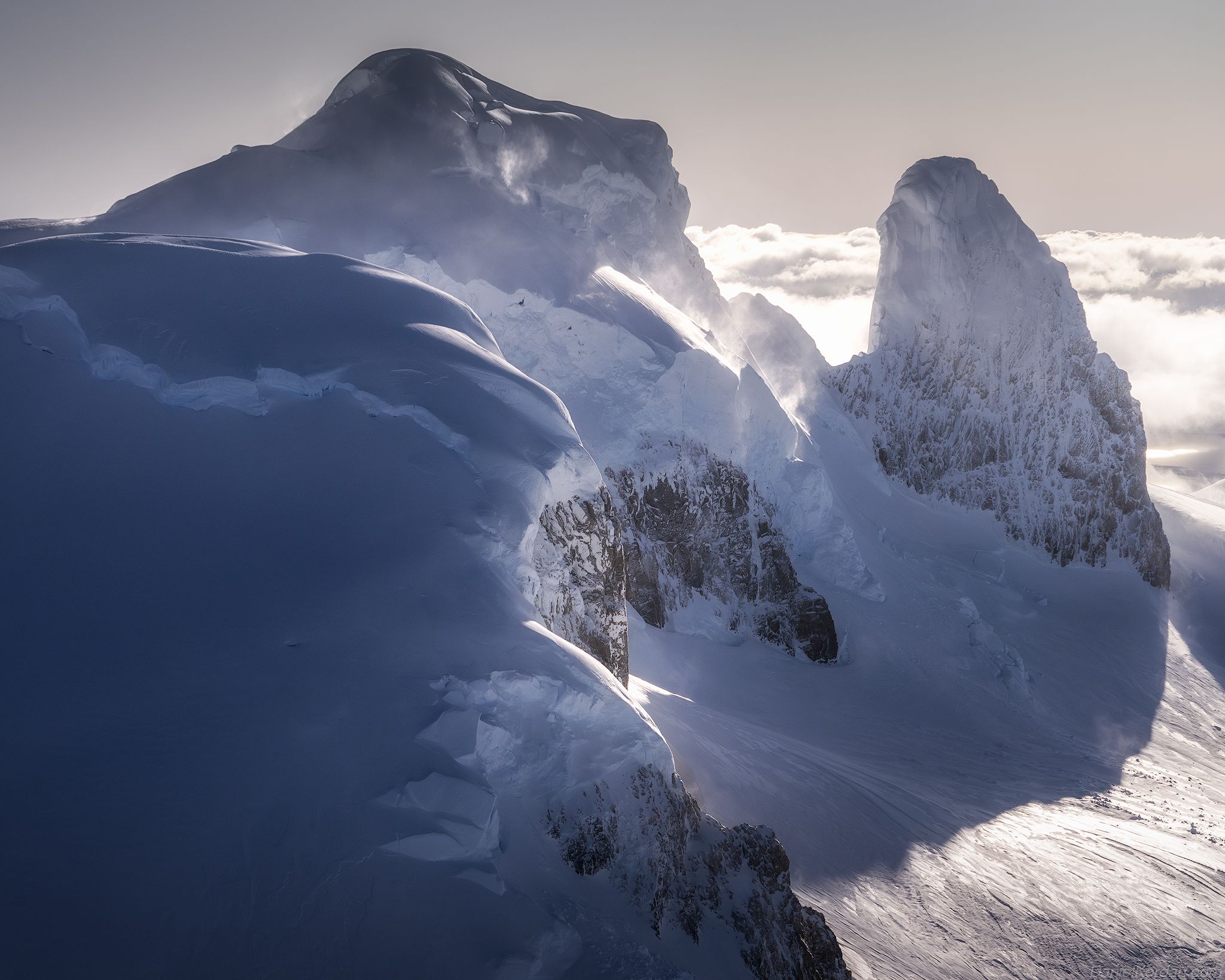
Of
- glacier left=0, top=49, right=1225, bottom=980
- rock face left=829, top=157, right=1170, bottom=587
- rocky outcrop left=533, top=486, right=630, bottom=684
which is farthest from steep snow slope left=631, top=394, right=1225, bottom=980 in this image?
rocky outcrop left=533, top=486, right=630, bottom=684

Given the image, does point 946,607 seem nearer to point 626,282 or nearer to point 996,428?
point 996,428

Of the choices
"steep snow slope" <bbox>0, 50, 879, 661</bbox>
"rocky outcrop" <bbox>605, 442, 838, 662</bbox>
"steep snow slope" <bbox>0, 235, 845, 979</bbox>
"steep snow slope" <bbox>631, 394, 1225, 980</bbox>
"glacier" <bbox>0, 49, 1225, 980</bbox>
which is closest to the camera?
"steep snow slope" <bbox>0, 235, 845, 979</bbox>

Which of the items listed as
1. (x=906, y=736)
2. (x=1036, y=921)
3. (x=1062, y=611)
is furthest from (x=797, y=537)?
(x=1062, y=611)

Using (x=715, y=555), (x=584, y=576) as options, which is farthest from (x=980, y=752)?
(x=584, y=576)

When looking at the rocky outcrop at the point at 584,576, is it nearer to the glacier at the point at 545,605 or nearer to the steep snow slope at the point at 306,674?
the glacier at the point at 545,605

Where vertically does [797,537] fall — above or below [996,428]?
below

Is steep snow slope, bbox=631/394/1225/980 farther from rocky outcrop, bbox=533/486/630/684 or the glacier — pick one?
rocky outcrop, bbox=533/486/630/684
